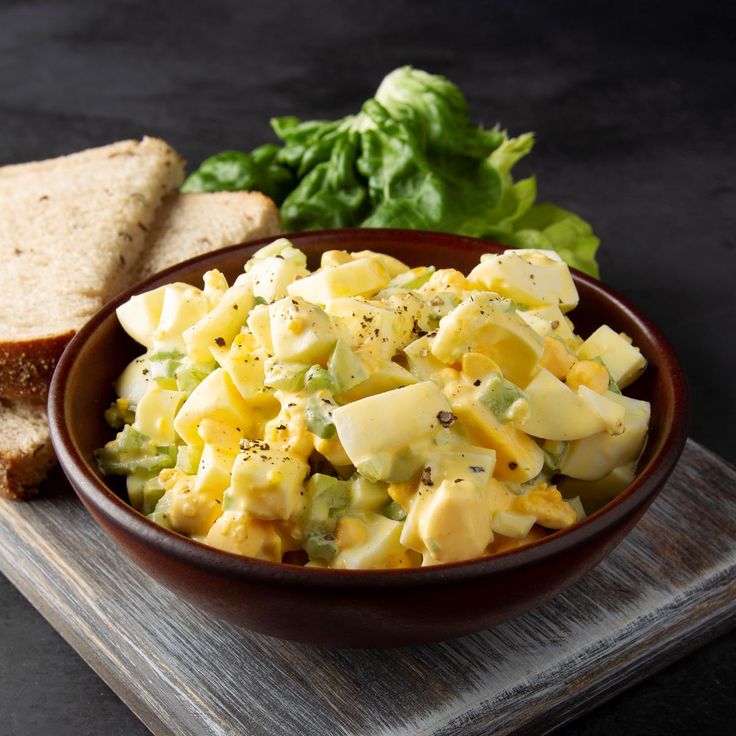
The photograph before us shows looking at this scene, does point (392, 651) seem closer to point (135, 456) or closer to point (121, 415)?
point (135, 456)

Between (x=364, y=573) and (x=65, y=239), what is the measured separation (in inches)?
94.0

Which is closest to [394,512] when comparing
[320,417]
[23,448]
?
[320,417]

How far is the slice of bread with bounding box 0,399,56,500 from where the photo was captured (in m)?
3.33

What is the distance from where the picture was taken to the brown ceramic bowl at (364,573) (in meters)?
2.32

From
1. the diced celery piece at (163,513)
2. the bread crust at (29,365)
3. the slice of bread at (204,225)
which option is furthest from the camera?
the slice of bread at (204,225)

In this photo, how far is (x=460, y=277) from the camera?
2.88 m

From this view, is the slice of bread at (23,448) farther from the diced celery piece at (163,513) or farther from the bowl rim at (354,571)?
the diced celery piece at (163,513)

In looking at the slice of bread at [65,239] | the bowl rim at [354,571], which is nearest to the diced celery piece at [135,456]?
the bowl rim at [354,571]

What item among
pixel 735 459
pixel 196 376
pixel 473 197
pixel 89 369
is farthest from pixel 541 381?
pixel 473 197

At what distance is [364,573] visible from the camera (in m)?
2.30

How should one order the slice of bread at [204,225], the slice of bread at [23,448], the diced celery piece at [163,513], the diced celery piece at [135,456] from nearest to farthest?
the diced celery piece at [163,513] → the diced celery piece at [135,456] → the slice of bread at [23,448] → the slice of bread at [204,225]

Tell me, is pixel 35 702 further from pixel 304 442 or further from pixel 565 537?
pixel 565 537

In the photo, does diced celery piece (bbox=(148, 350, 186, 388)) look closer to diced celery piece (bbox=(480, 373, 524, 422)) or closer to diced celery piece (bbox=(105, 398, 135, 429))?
diced celery piece (bbox=(105, 398, 135, 429))

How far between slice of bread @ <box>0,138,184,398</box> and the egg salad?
0.86m
